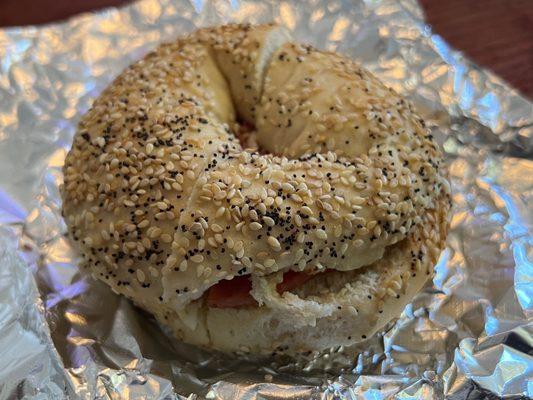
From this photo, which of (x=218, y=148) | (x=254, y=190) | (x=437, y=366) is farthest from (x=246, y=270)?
(x=437, y=366)

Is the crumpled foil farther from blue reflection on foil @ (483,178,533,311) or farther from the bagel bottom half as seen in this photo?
the bagel bottom half

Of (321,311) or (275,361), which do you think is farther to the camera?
(275,361)

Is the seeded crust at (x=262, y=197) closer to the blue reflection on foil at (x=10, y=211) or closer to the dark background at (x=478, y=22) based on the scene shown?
the blue reflection on foil at (x=10, y=211)

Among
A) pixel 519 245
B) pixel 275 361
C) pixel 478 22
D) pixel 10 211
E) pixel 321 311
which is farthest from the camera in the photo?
pixel 478 22

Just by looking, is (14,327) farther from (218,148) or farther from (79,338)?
(218,148)

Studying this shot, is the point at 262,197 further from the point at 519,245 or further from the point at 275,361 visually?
the point at 519,245

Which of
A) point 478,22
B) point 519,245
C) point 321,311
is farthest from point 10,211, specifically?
point 478,22
